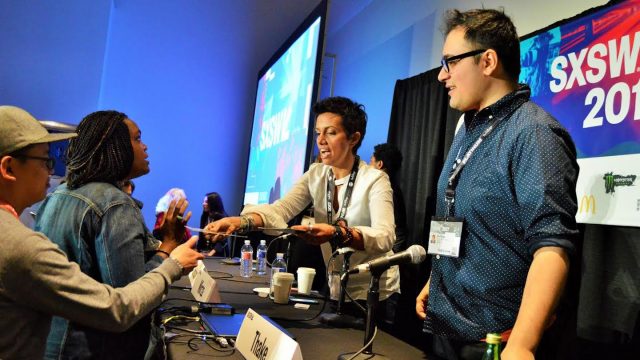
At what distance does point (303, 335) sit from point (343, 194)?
97cm

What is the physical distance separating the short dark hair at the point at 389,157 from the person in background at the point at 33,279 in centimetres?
288

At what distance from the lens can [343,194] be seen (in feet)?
7.75

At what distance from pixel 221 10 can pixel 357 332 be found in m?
6.42

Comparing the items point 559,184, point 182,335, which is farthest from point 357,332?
point 559,184

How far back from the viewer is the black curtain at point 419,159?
371cm

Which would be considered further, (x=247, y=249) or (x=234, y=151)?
(x=234, y=151)

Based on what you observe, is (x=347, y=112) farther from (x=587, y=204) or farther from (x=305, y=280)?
(x=587, y=204)

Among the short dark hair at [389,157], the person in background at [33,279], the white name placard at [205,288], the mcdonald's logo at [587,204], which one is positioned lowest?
the white name placard at [205,288]

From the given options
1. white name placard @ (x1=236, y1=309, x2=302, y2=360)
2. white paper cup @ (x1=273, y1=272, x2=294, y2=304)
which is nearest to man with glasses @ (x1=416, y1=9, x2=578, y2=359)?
white name placard @ (x1=236, y1=309, x2=302, y2=360)

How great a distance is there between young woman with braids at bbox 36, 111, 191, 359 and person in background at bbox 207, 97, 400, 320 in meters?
0.45

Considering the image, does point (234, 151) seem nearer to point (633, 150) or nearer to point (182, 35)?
point (182, 35)

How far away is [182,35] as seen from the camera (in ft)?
23.0

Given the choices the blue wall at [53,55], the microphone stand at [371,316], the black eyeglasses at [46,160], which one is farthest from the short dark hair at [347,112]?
the blue wall at [53,55]

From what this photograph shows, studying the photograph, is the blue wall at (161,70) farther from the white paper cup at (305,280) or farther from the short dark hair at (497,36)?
the short dark hair at (497,36)
